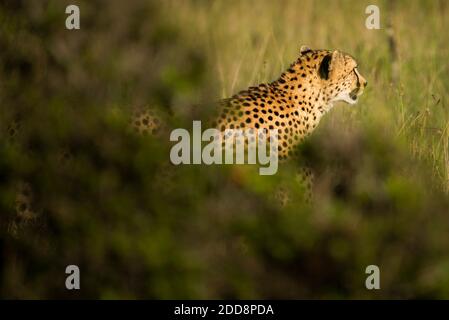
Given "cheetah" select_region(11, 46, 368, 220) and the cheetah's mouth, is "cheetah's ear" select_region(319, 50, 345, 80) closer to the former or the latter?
"cheetah" select_region(11, 46, 368, 220)

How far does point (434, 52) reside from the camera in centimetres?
782

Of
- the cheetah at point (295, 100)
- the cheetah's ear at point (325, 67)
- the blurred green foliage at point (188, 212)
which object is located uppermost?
the cheetah's ear at point (325, 67)

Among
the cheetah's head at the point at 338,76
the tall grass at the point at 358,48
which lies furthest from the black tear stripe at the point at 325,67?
the tall grass at the point at 358,48

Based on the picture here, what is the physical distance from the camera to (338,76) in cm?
591

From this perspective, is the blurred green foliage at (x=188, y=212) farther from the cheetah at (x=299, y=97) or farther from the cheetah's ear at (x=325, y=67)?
the cheetah's ear at (x=325, y=67)

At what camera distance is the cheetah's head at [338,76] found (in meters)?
5.87

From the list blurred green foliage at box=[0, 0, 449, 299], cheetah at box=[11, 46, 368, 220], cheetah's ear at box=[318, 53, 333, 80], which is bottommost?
blurred green foliage at box=[0, 0, 449, 299]

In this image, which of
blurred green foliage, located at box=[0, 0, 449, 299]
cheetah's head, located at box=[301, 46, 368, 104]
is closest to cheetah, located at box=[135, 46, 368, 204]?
cheetah's head, located at box=[301, 46, 368, 104]

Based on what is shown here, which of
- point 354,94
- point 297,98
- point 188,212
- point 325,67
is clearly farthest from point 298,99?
point 188,212

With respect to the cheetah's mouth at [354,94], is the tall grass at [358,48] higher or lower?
higher

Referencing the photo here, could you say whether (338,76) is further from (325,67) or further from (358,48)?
(358,48)

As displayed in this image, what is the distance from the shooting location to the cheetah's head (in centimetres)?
587

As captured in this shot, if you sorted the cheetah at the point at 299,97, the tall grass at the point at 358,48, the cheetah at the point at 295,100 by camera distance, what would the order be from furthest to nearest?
the tall grass at the point at 358,48, the cheetah at the point at 299,97, the cheetah at the point at 295,100
